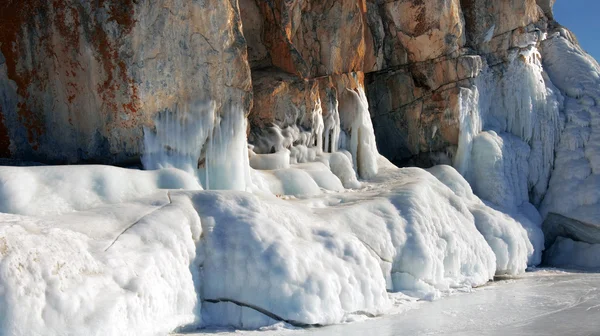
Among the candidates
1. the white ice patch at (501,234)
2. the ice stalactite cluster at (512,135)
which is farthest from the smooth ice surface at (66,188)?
the ice stalactite cluster at (512,135)

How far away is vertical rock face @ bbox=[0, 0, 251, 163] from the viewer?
8.52 m

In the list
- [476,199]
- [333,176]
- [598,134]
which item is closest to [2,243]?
[333,176]

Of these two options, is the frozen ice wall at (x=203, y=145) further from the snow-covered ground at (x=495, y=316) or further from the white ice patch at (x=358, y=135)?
the white ice patch at (x=358, y=135)

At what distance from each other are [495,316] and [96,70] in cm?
551

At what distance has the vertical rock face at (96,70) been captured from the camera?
28.0 ft

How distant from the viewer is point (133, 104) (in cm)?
862

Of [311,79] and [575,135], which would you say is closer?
[311,79]

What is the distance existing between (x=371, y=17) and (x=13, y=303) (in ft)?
35.6

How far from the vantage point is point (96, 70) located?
28.1 ft

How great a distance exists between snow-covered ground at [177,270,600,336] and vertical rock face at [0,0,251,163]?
3.25 m

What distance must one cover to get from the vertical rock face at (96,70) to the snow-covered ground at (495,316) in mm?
3251

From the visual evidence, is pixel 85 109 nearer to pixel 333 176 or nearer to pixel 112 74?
A: pixel 112 74

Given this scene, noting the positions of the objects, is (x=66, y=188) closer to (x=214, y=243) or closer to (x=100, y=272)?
(x=100, y=272)

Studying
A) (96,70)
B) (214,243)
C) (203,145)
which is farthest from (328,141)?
(214,243)
